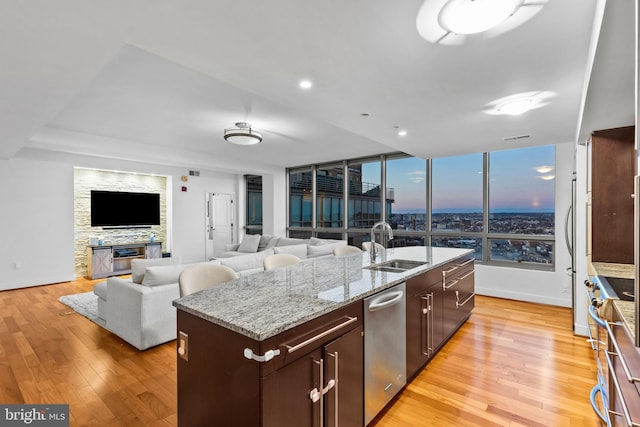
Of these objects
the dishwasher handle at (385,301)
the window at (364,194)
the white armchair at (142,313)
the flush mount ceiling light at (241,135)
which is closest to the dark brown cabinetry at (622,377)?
the dishwasher handle at (385,301)

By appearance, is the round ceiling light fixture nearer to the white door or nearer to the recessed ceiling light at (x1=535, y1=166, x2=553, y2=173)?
the recessed ceiling light at (x1=535, y1=166, x2=553, y2=173)

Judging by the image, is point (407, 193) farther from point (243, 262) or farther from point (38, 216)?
point (38, 216)

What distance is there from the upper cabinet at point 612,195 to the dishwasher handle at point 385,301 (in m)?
1.69

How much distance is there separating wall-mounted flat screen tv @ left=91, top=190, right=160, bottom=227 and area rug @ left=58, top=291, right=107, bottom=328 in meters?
2.10

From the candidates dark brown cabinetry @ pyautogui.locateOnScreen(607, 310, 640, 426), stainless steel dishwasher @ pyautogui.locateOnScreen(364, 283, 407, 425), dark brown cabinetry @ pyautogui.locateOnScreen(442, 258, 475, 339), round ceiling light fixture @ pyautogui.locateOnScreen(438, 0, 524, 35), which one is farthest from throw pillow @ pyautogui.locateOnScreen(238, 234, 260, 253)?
dark brown cabinetry @ pyautogui.locateOnScreen(607, 310, 640, 426)

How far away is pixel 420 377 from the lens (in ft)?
8.14

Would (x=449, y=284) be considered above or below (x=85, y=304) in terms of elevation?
above

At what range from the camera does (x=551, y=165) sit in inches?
185

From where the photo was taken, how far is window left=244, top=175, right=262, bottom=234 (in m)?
9.07

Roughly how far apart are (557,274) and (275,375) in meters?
4.91

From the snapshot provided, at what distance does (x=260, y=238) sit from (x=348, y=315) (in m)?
5.79

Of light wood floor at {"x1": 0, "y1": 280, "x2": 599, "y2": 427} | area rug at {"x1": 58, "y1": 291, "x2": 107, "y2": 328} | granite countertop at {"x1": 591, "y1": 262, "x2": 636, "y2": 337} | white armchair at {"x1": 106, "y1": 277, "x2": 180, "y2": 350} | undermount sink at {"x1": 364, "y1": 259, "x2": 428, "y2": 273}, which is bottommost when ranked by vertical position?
light wood floor at {"x1": 0, "y1": 280, "x2": 599, "y2": 427}

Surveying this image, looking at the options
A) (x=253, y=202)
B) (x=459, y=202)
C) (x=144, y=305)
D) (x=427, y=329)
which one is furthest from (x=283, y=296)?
(x=253, y=202)

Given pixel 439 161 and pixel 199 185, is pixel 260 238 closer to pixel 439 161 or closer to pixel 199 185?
pixel 199 185
